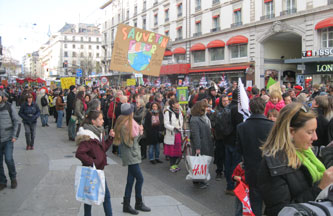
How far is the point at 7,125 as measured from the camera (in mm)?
5910

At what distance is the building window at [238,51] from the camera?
29.8 m

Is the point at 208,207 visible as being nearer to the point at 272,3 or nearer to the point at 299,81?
the point at 299,81

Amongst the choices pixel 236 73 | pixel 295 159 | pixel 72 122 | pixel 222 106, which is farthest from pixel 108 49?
pixel 295 159

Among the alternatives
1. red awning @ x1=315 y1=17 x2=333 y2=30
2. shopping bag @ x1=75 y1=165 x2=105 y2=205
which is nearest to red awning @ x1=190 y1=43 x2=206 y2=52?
red awning @ x1=315 y1=17 x2=333 y2=30

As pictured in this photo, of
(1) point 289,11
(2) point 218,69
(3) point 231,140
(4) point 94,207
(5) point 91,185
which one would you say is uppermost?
(1) point 289,11

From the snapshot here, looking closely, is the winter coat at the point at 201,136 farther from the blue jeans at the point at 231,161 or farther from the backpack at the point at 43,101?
the backpack at the point at 43,101

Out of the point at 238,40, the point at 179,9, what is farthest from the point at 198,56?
the point at 238,40

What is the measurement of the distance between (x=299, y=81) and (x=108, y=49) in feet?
163

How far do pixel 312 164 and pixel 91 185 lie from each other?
8.30ft

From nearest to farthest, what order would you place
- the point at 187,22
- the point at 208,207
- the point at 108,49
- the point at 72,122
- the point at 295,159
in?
1. the point at 295,159
2. the point at 208,207
3. the point at 72,122
4. the point at 187,22
5. the point at 108,49

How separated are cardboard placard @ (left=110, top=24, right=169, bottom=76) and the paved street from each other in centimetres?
260

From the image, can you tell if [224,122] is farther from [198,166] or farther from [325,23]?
[325,23]

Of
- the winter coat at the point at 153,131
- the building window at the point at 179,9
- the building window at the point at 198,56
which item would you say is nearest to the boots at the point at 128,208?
the winter coat at the point at 153,131

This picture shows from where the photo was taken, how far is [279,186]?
201cm
